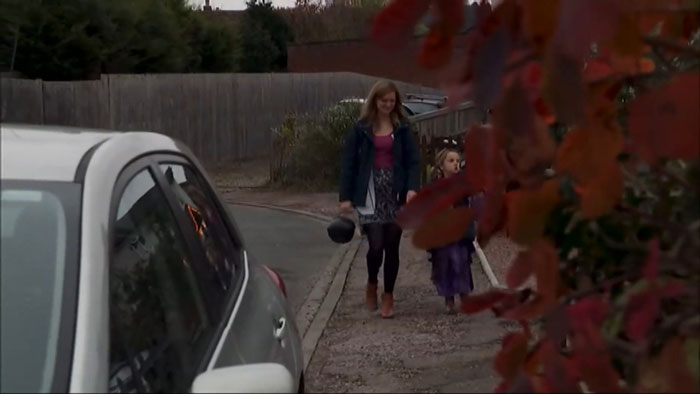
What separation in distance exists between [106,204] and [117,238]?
14 centimetres

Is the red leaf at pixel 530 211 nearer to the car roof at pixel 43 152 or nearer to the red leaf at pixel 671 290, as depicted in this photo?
the red leaf at pixel 671 290

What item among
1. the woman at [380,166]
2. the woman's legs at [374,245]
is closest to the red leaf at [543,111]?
the woman at [380,166]

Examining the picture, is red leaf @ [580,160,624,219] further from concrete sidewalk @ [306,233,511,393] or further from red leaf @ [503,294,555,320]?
concrete sidewalk @ [306,233,511,393]

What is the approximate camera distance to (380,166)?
8.43 metres

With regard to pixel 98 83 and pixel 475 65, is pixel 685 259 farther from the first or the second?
pixel 98 83

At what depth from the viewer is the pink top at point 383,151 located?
8.38m

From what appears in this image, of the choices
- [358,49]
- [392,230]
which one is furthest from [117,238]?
[358,49]

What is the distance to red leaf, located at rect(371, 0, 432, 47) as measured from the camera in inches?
77.4

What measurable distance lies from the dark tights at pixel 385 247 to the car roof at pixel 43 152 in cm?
504

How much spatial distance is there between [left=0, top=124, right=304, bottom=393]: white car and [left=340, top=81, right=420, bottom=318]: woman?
4521 millimetres

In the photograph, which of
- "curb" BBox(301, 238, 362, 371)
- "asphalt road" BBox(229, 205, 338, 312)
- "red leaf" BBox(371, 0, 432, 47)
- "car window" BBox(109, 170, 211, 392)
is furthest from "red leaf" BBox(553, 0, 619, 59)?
"asphalt road" BBox(229, 205, 338, 312)

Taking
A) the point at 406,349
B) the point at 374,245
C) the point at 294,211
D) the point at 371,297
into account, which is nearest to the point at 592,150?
the point at 406,349

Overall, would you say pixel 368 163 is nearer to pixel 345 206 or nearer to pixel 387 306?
pixel 345 206

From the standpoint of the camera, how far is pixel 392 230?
844 centimetres
